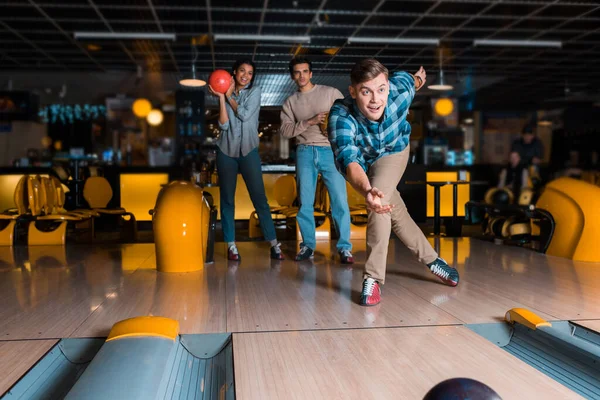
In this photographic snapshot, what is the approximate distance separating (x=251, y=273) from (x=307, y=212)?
0.74m

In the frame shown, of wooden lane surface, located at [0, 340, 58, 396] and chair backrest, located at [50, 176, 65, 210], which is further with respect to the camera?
chair backrest, located at [50, 176, 65, 210]

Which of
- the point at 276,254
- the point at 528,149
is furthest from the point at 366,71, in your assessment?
the point at 528,149

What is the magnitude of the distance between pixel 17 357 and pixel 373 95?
170 cm

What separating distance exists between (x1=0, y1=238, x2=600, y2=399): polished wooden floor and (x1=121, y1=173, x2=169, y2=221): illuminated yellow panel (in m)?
4.41

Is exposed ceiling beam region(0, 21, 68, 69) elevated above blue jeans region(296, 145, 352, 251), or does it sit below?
above

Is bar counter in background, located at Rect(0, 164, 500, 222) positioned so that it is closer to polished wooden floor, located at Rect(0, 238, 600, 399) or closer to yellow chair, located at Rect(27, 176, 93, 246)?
yellow chair, located at Rect(27, 176, 93, 246)

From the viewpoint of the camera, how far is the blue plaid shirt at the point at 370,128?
2.54 metres

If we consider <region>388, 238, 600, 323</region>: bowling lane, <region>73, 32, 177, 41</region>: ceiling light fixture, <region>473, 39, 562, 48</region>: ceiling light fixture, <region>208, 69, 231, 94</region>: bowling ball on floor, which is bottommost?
<region>388, 238, 600, 323</region>: bowling lane

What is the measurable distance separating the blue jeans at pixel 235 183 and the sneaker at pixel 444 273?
1.40 m

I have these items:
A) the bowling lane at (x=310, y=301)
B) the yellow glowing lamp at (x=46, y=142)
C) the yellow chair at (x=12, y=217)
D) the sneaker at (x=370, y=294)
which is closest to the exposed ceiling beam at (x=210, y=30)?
the yellow chair at (x=12, y=217)

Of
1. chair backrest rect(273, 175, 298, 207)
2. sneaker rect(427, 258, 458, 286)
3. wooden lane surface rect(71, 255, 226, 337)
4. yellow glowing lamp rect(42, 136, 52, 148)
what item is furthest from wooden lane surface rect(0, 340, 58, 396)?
yellow glowing lamp rect(42, 136, 52, 148)

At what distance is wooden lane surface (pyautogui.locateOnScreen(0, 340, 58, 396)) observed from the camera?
5.75ft

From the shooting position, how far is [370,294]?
2689mm

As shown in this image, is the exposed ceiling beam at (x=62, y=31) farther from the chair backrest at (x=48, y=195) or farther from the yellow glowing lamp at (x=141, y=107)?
the chair backrest at (x=48, y=195)
